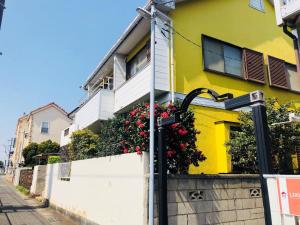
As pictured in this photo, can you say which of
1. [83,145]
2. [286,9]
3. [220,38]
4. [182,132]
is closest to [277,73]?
[220,38]

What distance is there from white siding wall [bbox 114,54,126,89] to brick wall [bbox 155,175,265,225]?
25.1 feet

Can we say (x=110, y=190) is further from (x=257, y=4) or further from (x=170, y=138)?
(x=257, y=4)

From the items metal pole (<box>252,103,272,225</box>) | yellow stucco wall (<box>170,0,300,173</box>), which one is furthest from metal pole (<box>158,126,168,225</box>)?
yellow stucco wall (<box>170,0,300,173</box>)

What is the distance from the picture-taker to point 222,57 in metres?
11.4

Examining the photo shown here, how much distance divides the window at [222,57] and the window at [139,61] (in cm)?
239

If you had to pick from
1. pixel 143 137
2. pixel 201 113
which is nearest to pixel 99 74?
pixel 201 113

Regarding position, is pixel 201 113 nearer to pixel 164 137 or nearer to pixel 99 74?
pixel 164 137

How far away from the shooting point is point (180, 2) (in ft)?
35.8

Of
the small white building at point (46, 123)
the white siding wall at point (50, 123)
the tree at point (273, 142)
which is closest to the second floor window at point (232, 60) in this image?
the tree at point (273, 142)

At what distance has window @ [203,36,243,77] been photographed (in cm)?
1109

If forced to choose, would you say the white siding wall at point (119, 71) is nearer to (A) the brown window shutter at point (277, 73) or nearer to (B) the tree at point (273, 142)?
(B) the tree at point (273, 142)

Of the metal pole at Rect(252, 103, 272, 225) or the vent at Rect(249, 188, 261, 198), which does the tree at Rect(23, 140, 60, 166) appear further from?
the metal pole at Rect(252, 103, 272, 225)

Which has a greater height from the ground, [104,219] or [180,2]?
[180,2]

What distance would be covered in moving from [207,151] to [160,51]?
158 inches
